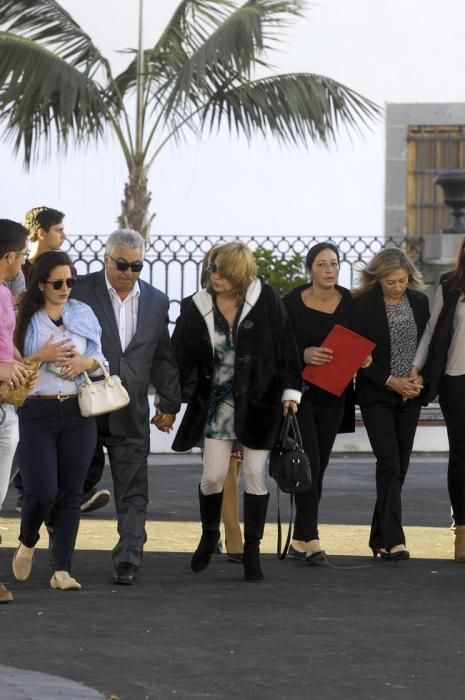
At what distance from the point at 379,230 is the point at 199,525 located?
13.8 m

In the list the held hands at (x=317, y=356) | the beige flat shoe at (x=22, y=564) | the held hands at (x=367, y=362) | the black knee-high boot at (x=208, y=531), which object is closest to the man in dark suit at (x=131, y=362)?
the black knee-high boot at (x=208, y=531)

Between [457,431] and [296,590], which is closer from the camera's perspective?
[296,590]

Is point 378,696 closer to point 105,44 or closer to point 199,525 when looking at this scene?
point 199,525

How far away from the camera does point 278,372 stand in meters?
9.00

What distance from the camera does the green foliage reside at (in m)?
19.0

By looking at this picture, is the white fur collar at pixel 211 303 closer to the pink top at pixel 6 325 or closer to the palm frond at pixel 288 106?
the pink top at pixel 6 325

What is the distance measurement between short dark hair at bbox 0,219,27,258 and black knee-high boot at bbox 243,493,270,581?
5.94 feet

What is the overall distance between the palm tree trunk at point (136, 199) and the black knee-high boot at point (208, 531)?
11243 mm

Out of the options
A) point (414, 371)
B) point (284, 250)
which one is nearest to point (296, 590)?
point (414, 371)

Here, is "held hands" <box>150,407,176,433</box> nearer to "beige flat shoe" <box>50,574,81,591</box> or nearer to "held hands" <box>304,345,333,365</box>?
"beige flat shoe" <box>50,574,81,591</box>

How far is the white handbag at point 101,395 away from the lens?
27.0 feet

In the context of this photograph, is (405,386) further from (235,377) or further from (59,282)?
(59,282)

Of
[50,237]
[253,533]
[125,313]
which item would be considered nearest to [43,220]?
[50,237]

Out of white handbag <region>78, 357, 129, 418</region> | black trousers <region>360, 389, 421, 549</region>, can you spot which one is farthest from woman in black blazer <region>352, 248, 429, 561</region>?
white handbag <region>78, 357, 129, 418</region>
